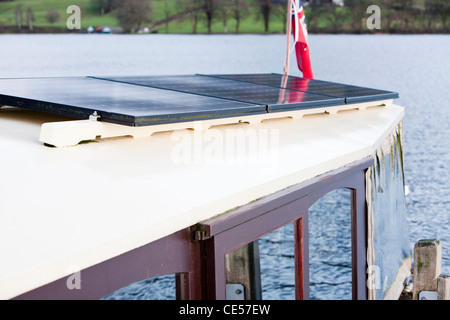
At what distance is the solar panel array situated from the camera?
204 inches

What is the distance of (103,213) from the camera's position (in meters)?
3.54

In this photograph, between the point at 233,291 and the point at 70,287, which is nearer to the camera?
the point at 70,287

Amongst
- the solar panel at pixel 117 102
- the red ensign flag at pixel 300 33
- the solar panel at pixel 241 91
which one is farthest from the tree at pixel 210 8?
the solar panel at pixel 117 102

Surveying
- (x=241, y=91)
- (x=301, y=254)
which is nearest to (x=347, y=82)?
(x=241, y=91)

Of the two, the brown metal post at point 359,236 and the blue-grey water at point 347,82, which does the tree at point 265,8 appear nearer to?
the blue-grey water at point 347,82

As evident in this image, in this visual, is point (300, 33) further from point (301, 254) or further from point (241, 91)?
point (301, 254)

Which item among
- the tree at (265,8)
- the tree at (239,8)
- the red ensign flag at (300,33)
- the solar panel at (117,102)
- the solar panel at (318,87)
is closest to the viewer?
the solar panel at (117,102)

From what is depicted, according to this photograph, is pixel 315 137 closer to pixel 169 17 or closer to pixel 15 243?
pixel 15 243

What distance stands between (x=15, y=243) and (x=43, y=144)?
68.5 inches

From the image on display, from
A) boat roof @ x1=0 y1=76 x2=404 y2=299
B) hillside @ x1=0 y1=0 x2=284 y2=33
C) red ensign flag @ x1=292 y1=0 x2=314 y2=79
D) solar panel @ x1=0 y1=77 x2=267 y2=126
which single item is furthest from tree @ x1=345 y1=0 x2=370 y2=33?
boat roof @ x1=0 y1=76 x2=404 y2=299

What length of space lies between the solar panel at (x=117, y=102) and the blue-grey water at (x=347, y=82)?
715cm

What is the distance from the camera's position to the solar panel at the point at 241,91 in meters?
6.76

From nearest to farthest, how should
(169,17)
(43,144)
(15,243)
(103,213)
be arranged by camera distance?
1. (15,243)
2. (103,213)
3. (43,144)
4. (169,17)
